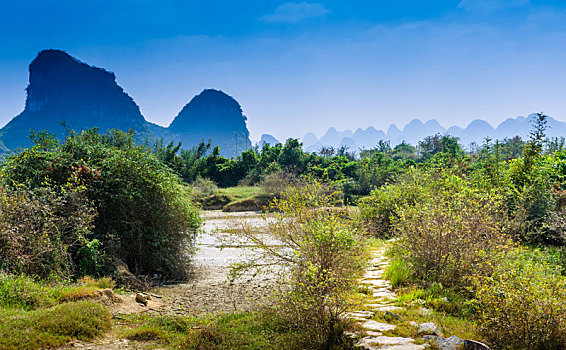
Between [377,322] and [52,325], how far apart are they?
3.94 metres

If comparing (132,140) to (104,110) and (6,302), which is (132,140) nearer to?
(6,302)

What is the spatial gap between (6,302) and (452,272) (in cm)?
640

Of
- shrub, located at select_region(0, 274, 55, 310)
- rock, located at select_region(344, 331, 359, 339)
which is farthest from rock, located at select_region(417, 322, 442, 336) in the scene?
shrub, located at select_region(0, 274, 55, 310)

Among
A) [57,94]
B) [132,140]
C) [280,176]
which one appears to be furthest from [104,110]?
[132,140]

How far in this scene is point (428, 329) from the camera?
3943 millimetres

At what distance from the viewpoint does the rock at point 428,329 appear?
3.91m

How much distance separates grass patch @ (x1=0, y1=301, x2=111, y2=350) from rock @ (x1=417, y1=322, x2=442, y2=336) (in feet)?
13.0

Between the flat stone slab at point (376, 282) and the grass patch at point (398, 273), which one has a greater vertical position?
the grass patch at point (398, 273)

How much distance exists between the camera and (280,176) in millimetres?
31750

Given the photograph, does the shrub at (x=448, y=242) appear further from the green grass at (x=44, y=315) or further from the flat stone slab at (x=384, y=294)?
the green grass at (x=44, y=315)

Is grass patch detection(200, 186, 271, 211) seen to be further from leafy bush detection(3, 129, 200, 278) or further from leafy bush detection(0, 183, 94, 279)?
leafy bush detection(0, 183, 94, 279)

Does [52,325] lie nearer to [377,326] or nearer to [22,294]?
[22,294]

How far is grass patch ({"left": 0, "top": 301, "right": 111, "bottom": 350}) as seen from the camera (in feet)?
12.6

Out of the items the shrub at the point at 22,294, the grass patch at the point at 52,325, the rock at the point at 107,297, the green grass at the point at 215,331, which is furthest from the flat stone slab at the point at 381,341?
the shrub at the point at 22,294
